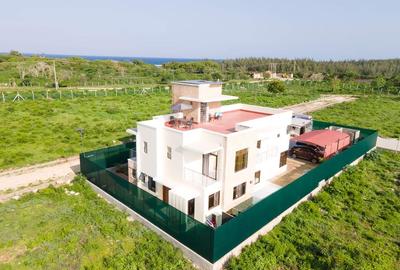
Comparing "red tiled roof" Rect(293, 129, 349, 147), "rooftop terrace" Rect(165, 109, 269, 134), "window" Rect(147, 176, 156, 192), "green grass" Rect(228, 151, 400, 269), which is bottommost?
"green grass" Rect(228, 151, 400, 269)

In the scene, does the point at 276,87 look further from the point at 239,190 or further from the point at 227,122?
the point at 239,190

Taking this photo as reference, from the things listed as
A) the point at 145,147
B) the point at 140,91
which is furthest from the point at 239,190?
the point at 140,91

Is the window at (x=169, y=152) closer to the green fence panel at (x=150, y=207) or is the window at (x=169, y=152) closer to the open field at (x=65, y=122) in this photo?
the green fence panel at (x=150, y=207)

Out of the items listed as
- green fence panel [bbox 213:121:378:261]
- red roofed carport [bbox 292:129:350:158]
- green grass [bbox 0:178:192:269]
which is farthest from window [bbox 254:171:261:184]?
red roofed carport [bbox 292:129:350:158]

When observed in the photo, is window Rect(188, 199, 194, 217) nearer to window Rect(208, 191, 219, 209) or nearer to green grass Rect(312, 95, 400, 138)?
window Rect(208, 191, 219, 209)

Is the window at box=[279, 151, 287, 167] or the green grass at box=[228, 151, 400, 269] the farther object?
the window at box=[279, 151, 287, 167]

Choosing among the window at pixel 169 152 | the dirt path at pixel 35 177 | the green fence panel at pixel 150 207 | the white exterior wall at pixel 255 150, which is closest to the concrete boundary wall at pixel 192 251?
the green fence panel at pixel 150 207
